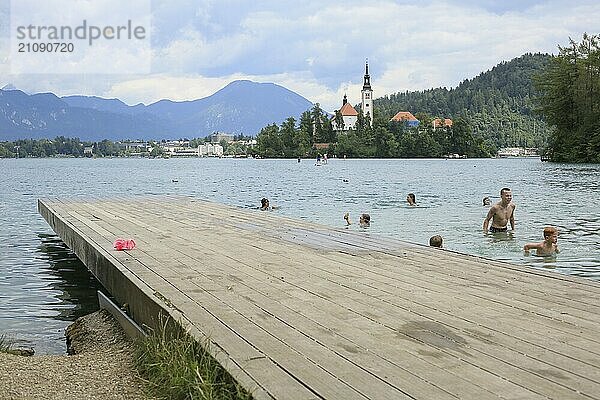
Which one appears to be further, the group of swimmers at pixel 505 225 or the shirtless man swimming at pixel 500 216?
the shirtless man swimming at pixel 500 216

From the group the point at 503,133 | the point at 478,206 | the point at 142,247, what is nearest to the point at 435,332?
the point at 142,247

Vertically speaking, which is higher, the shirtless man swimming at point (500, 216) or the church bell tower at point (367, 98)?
the church bell tower at point (367, 98)

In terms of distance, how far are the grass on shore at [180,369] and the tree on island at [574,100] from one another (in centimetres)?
6593

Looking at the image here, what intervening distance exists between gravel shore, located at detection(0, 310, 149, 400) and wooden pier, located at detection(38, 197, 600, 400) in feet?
1.38

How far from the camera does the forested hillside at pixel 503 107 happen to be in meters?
166

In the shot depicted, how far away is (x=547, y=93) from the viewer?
232 feet

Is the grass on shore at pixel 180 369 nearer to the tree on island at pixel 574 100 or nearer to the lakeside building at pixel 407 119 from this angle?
the tree on island at pixel 574 100

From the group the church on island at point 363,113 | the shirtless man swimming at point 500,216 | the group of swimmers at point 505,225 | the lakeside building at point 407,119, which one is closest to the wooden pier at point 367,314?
the group of swimmers at point 505,225

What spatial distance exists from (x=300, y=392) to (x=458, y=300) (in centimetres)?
220

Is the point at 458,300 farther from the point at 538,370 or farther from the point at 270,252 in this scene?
the point at 270,252

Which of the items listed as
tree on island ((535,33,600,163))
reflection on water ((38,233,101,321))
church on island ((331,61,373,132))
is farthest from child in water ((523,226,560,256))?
church on island ((331,61,373,132))

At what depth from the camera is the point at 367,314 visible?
473 centimetres

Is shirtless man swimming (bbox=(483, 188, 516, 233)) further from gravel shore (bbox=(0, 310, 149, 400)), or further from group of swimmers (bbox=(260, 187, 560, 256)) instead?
gravel shore (bbox=(0, 310, 149, 400))

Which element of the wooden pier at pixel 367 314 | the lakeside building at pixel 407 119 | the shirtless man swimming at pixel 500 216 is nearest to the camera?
the wooden pier at pixel 367 314
